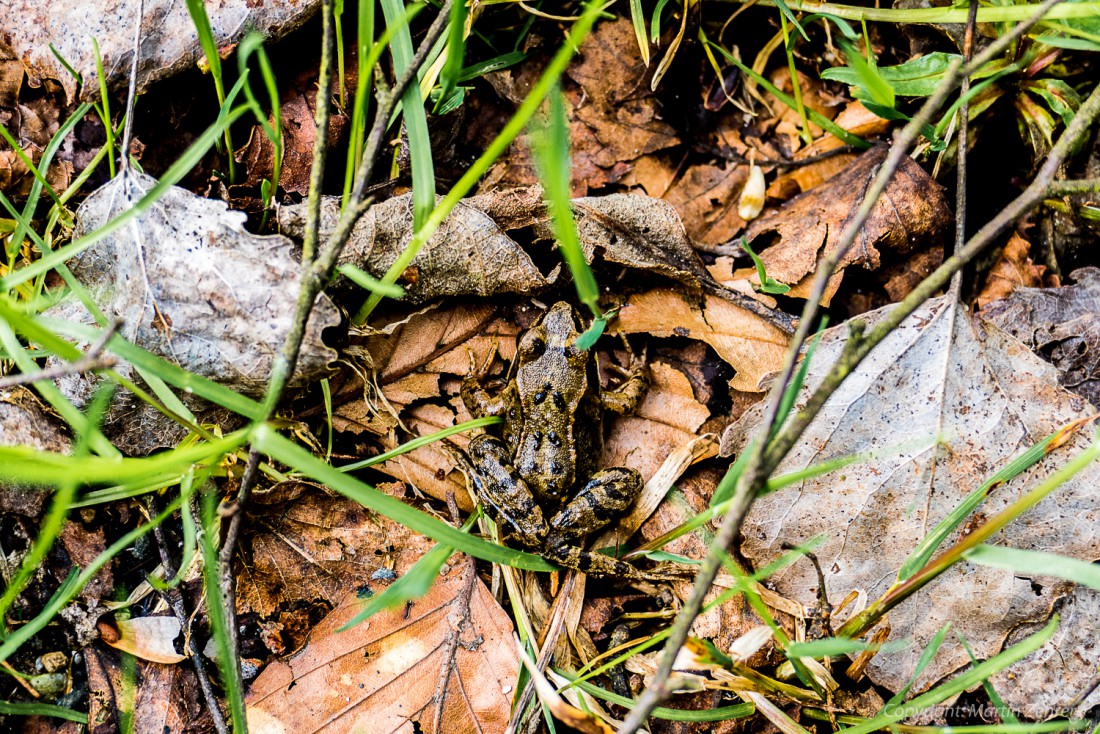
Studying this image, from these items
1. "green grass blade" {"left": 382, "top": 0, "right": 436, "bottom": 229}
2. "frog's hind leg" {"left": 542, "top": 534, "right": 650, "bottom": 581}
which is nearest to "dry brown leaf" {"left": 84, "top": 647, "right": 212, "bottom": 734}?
"frog's hind leg" {"left": 542, "top": 534, "right": 650, "bottom": 581}

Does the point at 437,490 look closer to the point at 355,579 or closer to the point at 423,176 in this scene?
the point at 355,579

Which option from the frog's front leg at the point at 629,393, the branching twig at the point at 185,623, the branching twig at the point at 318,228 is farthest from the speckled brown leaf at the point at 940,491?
the branching twig at the point at 185,623

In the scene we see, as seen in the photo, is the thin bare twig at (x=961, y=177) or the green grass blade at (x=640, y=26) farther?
the green grass blade at (x=640, y=26)

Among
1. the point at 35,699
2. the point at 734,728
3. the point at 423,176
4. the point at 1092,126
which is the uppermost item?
the point at 423,176

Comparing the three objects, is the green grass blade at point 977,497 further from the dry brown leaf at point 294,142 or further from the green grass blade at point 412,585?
the dry brown leaf at point 294,142

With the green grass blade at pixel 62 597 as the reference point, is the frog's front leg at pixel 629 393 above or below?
below

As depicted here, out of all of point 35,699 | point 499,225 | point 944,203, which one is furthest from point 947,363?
point 35,699

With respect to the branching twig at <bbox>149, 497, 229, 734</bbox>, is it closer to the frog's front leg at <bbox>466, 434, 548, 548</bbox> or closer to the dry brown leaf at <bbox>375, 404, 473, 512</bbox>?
the dry brown leaf at <bbox>375, 404, 473, 512</bbox>
